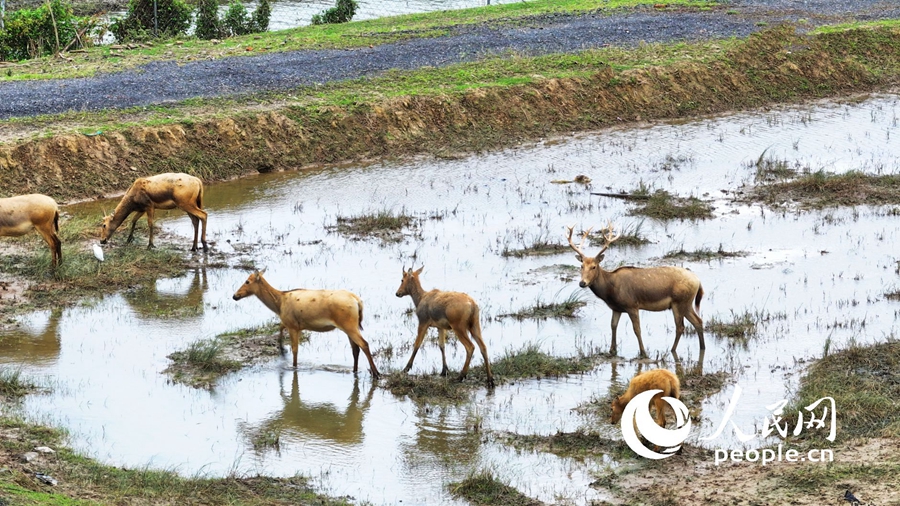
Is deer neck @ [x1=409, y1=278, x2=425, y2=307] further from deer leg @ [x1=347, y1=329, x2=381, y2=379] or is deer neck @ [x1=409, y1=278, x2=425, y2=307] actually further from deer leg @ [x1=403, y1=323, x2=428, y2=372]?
deer leg @ [x1=347, y1=329, x2=381, y2=379]

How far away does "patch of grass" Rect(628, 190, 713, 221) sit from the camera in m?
20.6

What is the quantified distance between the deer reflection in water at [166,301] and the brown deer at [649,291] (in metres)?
5.51

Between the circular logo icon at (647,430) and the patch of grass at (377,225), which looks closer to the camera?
the circular logo icon at (647,430)

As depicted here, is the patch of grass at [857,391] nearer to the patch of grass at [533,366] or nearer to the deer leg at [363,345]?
the patch of grass at [533,366]

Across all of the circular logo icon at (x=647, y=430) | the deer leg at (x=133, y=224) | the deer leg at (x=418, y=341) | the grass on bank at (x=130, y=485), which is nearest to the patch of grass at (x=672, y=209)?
the deer leg at (x=418, y=341)

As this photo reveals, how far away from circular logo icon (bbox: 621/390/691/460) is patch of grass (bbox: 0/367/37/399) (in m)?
6.49

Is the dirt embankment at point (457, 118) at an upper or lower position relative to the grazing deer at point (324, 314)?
upper

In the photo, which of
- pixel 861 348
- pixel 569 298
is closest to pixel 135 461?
pixel 569 298

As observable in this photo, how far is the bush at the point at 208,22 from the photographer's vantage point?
33688 mm

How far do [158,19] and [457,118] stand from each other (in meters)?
11.4

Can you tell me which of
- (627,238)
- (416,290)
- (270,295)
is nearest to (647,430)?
(416,290)

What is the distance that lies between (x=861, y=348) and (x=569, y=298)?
409 centimetres

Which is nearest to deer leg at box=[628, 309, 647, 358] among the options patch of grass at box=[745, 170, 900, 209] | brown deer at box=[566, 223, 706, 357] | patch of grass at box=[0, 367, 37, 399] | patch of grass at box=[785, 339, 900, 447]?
brown deer at box=[566, 223, 706, 357]

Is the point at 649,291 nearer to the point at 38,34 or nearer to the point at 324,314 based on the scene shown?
the point at 324,314
